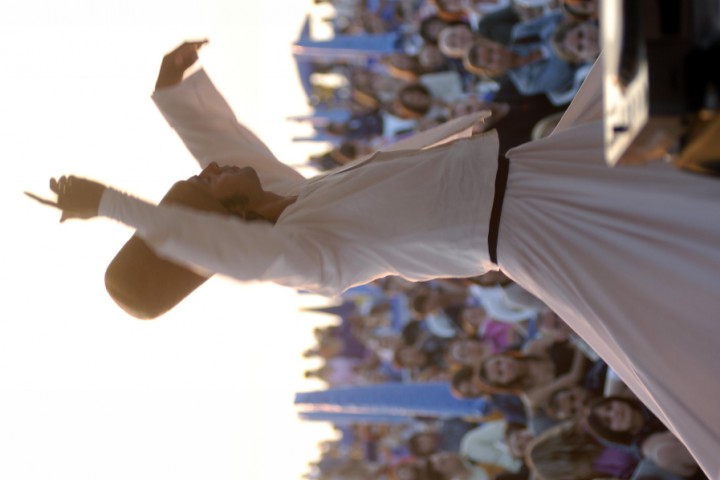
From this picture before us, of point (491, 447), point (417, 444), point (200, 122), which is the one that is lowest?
point (417, 444)

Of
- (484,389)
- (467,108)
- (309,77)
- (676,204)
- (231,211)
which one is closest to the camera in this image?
(676,204)

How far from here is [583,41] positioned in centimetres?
556

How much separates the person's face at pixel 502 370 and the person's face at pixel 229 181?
3.04 m

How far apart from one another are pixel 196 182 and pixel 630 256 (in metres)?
1.30

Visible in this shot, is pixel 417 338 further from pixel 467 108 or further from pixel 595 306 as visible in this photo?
pixel 595 306

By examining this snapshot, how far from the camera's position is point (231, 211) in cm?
255

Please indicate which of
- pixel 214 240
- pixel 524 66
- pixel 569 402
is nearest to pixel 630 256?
pixel 214 240

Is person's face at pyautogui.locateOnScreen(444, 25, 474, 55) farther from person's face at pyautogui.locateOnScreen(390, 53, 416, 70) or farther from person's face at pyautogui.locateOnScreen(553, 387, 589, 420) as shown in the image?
person's face at pyautogui.locateOnScreen(553, 387, 589, 420)

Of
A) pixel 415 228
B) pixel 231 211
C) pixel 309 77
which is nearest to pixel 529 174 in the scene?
pixel 415 228

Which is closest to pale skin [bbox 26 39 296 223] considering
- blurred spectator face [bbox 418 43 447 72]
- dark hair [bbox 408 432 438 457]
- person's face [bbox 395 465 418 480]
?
blurred spectator face [bbox 418 43 447 72]

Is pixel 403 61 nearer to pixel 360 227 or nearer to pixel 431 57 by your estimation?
pixel 431 57

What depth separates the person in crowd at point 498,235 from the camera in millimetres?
2205

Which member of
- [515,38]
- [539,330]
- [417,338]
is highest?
[515,38]

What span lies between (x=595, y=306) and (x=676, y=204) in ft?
1.24
